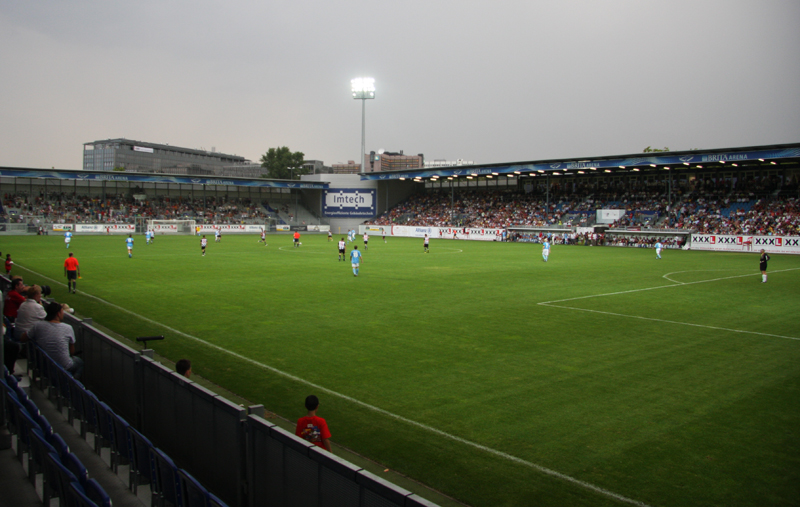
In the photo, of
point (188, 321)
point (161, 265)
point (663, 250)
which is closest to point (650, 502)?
point (188, 321)


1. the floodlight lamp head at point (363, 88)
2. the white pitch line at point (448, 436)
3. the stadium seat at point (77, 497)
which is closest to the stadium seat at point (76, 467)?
the stadium seat at point (77, 497)

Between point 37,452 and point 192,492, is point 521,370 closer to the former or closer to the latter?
point 192,492

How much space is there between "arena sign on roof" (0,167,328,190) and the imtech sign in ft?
9.70

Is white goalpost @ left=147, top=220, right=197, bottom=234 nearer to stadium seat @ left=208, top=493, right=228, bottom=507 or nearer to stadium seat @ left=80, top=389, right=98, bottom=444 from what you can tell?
stadium seat @ left=80, top=389, right=98, bottom=444

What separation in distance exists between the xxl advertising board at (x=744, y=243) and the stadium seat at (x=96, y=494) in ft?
176

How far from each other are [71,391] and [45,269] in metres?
25.4

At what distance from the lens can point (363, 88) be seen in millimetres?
84000

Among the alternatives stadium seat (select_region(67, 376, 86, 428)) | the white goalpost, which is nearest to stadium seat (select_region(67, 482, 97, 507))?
stadium seat (select_region(67, 376, 86, 428))

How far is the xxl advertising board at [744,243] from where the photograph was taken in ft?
150

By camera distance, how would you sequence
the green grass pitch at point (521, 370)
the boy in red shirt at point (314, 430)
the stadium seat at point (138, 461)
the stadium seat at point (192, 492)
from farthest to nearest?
the green grass pitch at point (521, 370), the boy in red shirt at point (314, 430), the stadium seat at point (138, 461), the stadium seat at point (192, 492)

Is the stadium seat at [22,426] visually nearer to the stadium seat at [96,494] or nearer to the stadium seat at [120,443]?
the stadium seat at [120,443]

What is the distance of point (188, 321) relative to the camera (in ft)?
53.0

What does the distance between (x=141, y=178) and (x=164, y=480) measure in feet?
264

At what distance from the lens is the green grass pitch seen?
7129 millimetres
